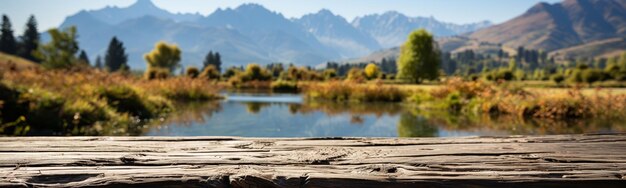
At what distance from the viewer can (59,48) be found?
4800 centimetres

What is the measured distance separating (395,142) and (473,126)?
27.2 ft

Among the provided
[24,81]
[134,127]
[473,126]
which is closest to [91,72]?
[24,81]

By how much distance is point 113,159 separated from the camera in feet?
5.70

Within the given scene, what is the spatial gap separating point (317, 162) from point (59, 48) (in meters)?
54.0

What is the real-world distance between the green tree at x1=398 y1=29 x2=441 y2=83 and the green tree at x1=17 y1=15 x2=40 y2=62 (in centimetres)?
4859

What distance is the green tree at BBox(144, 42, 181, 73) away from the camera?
6862 cm

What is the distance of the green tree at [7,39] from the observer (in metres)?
57.0

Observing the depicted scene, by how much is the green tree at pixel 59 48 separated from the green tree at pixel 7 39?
13.5 m

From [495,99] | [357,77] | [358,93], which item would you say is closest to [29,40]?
[357,77]

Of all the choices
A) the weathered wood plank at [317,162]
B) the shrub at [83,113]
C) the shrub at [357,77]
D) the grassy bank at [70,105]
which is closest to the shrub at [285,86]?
the shrub at [357,77]

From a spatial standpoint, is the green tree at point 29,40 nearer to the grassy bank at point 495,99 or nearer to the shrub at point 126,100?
the grassy bank at point 495,99

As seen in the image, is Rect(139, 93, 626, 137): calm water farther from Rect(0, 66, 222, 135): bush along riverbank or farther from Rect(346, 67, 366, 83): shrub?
Rect(346, 67, 366, 83): shrub

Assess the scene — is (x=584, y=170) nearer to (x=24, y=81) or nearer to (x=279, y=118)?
(x=279, y=118)

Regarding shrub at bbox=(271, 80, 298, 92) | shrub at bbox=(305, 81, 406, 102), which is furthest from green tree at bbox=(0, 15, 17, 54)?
shrub at bbox=(305, 81, 406, 102)
